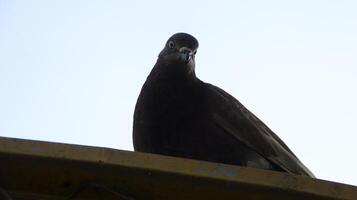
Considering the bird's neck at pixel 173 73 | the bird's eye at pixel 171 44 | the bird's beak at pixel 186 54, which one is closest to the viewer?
the bird's neck at pixel 173 73

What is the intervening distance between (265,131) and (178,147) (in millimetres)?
825

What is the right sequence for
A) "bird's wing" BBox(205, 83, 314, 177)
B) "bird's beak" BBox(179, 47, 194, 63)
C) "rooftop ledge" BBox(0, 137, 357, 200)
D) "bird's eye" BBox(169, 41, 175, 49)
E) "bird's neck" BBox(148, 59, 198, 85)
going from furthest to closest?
"bird's eye" BBox(169, 41, 175, 49), "bird's beak" BBox(179, 47, 194, 63), "bird's neck" BBox(148, 59, 198, 85), "bird's wing" BBox(205, 83, 314, 177), "rooftop ledge" BBox(0, 137, 357, 200)

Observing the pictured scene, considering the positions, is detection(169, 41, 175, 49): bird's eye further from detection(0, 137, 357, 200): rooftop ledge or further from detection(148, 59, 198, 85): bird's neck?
detection(0, 137, 357, 200): rooftop ledge

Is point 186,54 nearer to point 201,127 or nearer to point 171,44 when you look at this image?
point 171,44

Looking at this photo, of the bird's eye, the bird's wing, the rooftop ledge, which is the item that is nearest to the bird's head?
the bird's eye

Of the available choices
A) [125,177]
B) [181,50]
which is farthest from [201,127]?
[125,177]

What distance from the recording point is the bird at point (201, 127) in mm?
5602

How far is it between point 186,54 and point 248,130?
108 cm

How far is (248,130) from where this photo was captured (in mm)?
5785

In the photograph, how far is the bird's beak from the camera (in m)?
6.46

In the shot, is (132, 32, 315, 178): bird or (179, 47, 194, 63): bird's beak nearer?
(132, 32, 315, 178): bird

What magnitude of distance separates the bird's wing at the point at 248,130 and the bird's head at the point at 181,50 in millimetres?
399

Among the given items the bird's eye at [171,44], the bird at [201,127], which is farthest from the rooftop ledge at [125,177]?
the bird's eye at [171,44]

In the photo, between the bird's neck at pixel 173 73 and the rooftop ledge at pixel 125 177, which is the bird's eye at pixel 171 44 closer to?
the bird's neck at pixel 173 73
